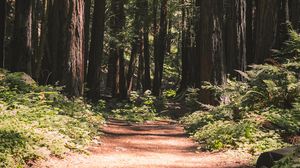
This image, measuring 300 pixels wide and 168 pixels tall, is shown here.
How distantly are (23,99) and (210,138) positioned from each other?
433 cm

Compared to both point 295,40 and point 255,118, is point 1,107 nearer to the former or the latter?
point 255,118

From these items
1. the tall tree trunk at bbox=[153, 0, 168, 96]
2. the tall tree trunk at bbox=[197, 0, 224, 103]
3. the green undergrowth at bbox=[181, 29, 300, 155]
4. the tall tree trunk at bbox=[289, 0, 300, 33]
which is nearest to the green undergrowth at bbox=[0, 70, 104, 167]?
the green undergrowth at bbox=[181, 29, 300, 155]

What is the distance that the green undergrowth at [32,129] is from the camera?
6.30m

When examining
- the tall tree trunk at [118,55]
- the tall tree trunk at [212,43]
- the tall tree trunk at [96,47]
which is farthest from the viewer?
the tall tree trunk at [118,55]

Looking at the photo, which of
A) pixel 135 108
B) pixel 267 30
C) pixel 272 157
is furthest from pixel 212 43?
pixel 272 157

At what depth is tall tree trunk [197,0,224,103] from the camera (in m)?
13.1

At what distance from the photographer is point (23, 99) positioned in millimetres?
9445

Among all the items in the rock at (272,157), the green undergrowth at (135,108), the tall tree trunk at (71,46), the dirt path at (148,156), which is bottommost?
the dirt path at (148,156)

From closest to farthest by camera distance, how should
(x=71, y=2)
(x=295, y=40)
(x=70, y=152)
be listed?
(x=70, y=152) < (x=295, y=40) < (x=71, y=2)

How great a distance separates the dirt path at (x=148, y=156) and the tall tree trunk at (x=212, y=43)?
2.82m

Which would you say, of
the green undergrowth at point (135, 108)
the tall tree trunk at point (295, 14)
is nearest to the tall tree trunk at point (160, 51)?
the green undergrowth at point (135, 108)

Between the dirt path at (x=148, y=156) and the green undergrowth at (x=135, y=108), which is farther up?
the green undergrowth at (x=135, y=108)

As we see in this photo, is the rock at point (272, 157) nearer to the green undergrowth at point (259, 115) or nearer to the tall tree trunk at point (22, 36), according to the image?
the green undergrowth at point (259, 115)

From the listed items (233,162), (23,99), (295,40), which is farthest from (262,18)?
(23,99)
